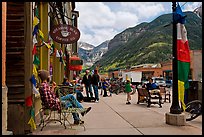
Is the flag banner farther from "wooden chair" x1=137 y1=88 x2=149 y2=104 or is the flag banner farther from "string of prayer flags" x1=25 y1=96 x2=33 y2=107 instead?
"wooden chair" x1=137 y1=88 x2=149 y2=104

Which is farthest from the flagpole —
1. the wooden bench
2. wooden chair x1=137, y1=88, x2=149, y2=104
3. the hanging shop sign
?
wooden chair x1=137, y1=88, x2=149, y2=104

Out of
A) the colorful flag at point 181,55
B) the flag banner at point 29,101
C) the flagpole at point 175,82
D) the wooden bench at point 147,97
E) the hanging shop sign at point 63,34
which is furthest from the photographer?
the wooden bench at point 147,97

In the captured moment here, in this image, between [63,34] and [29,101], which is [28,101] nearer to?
[29,101]

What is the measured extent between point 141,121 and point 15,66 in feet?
13.8

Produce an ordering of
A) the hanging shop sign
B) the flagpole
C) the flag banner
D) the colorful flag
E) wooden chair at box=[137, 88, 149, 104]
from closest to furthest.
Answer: the flag banner < the flagpole < the colorful flag < the hanging shop sign < wooden chair at box=[137, 88, 149, 104]

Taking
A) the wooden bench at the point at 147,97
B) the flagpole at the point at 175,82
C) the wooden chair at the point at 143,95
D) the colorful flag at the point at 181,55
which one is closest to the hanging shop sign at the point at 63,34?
the flagpole at the point at 175,82

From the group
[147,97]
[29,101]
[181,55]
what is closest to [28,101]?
[29,101]

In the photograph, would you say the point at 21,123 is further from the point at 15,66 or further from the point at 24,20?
the point at 24,20

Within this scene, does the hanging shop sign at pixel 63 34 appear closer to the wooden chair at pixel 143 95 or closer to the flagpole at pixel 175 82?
the flagpole at pixel 175 82

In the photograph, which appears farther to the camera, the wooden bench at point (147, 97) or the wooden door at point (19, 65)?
the wooden bench at point (147, 97)

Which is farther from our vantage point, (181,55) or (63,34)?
(63,34)

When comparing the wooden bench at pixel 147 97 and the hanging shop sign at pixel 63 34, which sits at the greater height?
the hanging shop sign at pixel 63 34

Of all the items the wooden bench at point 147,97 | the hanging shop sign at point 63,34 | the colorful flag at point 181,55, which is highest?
the hanging shop sign at point 63,34

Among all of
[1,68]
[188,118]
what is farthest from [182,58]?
[1,68]
